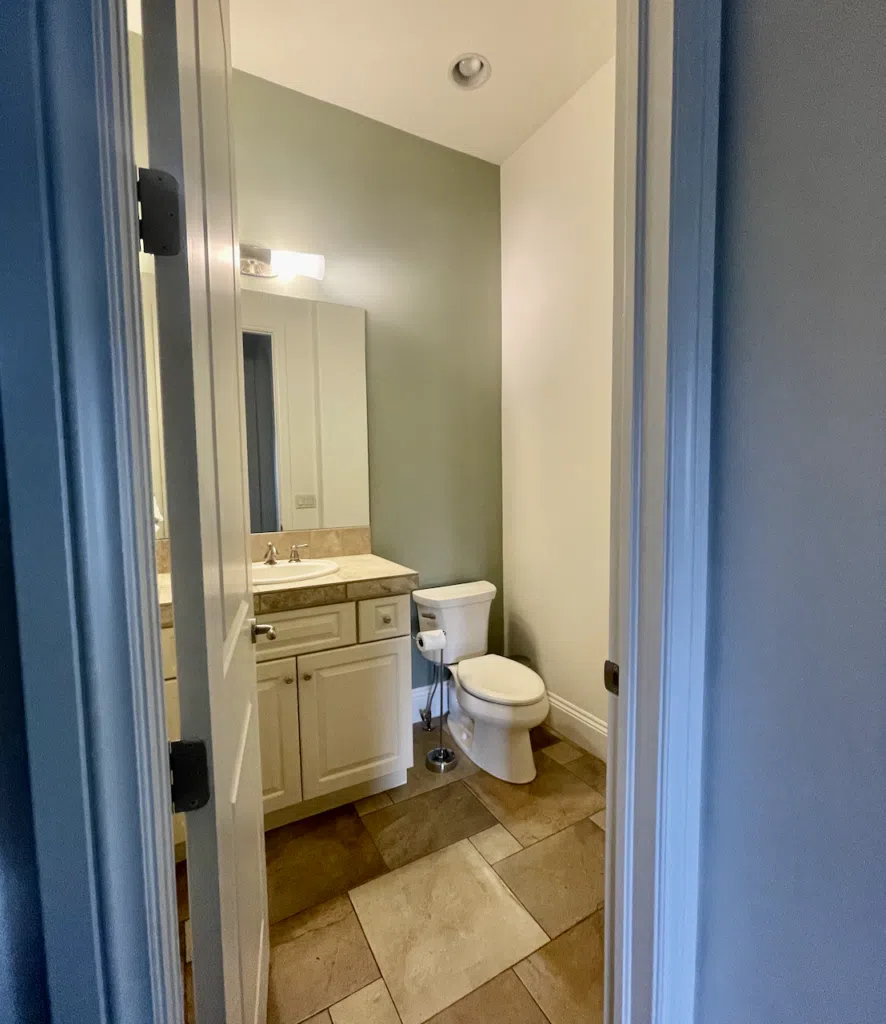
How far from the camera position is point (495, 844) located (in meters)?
1.60

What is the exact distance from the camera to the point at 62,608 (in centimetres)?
36

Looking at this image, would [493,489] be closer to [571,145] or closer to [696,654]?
[571,145]

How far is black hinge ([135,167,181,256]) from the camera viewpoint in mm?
468

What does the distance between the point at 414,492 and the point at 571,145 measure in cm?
167

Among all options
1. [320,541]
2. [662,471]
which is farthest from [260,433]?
[662,471]

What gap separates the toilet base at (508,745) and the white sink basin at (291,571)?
801 millimetres

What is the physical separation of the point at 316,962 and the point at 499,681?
1.04 m

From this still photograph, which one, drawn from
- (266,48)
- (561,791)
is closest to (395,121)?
(266,48)

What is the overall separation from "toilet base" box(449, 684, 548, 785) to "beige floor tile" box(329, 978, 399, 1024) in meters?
0.86

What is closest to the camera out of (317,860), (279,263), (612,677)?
(612,677)

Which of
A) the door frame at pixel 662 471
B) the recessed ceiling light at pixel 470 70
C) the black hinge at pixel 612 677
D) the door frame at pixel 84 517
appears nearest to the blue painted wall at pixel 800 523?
the door frame at pixel 662 471

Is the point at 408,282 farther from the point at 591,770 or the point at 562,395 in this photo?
the point at 591,770

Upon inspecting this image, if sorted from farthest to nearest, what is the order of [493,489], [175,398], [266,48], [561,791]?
[493,489], [561,791], [266,48], [175,398]

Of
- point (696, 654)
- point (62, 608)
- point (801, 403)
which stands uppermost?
point (801, 403)
